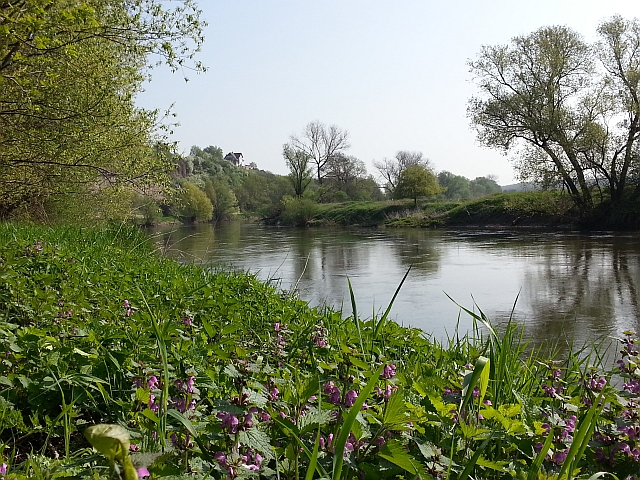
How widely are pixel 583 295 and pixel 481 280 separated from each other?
230 centimetres

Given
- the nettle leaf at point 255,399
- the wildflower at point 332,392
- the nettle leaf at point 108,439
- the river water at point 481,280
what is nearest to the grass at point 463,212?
the river water at point 481,280

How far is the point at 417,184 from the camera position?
43000mm

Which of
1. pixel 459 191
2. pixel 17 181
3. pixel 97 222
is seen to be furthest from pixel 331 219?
pixel 459 191

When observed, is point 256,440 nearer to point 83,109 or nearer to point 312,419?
point 312,419

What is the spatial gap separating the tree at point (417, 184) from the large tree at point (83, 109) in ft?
106

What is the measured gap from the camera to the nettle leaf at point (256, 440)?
138 cm

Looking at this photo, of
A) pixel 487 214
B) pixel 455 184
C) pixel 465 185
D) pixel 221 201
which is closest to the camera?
pixel 487 214

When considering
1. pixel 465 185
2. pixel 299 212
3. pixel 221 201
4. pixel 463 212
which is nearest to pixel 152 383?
pixel 463 212

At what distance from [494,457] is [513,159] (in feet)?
93.2

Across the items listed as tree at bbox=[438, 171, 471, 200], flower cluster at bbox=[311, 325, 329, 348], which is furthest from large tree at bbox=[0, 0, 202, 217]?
tree at bbox=[438, 171, 471, 200]

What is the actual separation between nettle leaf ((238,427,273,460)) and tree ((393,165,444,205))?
4120 cm

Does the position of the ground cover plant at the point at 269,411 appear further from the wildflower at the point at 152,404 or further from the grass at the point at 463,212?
the grass at the point at 463,212

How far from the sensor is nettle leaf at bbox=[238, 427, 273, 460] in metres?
1.38

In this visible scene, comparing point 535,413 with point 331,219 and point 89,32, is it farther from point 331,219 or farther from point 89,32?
point 331,219
